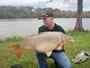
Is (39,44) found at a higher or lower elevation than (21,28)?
higher

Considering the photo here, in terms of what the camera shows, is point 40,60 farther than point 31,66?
No

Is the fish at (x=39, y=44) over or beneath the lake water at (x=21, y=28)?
over

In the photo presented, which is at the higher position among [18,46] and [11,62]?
[18,46]

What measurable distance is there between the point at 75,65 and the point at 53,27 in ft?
5.20

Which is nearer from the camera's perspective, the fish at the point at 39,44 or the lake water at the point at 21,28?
the fish at the point at 39,44

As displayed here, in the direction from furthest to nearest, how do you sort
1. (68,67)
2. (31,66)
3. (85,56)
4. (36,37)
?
(85,56), (31,66), (68,67), (36,37)

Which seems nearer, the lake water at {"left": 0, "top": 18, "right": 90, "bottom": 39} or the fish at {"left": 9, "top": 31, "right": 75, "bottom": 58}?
the fish at {"left": 9, "top": 31, "right": 75, "bottom": 58}

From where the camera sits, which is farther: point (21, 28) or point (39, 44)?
point (21, 28)

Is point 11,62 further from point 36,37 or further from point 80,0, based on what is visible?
point 80,0

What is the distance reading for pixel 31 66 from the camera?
557 centimetres

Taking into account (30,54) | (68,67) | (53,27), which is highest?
(53,27)

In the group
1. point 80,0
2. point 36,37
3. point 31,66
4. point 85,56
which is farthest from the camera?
point 80,0

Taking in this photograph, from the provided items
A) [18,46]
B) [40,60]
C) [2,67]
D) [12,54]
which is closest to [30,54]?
[12,54]

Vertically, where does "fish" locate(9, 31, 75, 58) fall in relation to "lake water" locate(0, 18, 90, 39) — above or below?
above
